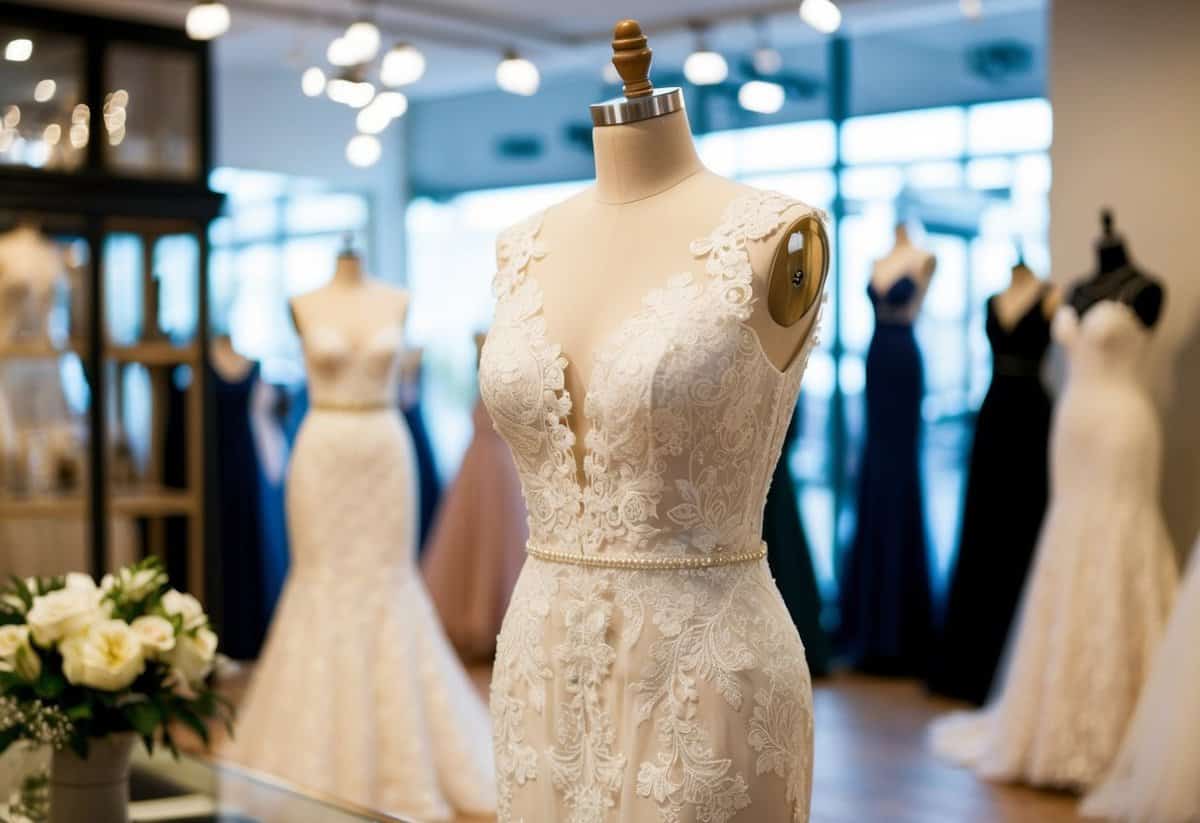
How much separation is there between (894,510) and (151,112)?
3.77 metres

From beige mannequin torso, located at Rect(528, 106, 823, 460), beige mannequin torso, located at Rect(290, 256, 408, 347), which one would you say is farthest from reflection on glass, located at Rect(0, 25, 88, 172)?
beige mannequin torso, located at Rect(528, 106, 823, 460)

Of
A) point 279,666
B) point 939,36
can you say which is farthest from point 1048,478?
point 279,666

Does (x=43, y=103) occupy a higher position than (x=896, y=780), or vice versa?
(x=43, y=103)

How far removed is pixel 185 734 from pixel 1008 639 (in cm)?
322

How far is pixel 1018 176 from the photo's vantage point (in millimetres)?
6941

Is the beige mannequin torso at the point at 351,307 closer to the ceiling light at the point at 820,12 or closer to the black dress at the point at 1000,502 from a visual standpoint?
the ceiling light at the point at 820,12

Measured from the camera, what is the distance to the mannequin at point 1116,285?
4.90 m

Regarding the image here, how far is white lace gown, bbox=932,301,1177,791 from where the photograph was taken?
479cm

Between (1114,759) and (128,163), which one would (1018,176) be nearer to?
(1114,759)

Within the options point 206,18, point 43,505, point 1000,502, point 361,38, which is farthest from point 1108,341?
point 43,505

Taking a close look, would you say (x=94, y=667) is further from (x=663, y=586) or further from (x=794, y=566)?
(x=794, y=566)

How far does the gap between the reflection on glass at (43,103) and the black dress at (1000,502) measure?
150 inches

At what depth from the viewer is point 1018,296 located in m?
5.77

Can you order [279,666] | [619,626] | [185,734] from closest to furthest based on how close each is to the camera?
[619,626] < [279,666] < [185,734]
